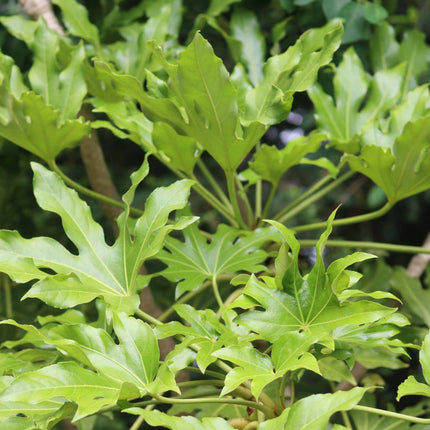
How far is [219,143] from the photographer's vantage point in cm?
77

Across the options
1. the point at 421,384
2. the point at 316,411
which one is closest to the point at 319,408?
the point at 316,411

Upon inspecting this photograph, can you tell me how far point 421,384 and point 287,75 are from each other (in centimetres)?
41

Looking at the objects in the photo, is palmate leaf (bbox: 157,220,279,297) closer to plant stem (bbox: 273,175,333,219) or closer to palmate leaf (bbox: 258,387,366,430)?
plant stem (bbox: 273,175,333,219)

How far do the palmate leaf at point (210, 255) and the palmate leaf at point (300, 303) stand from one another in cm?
18

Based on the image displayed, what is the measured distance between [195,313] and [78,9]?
71 cm

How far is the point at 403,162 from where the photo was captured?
0.80 metres

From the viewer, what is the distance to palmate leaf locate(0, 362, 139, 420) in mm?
520

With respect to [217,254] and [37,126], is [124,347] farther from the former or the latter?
[37,126]

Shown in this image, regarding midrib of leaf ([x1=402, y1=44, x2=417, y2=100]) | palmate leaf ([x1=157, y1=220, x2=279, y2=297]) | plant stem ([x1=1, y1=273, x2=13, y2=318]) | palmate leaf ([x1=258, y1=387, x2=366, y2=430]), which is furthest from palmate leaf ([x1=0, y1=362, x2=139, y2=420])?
midrib of leaf ([x1=402, y1=44, x2=417, y2=100])

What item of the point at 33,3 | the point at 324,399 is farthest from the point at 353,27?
the point at 324,399

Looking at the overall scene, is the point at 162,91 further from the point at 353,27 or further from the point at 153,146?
the point at 353,27

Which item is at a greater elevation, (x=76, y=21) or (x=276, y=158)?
(x=76, y=21)

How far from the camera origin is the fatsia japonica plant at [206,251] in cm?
56

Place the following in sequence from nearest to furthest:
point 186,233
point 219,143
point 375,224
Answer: point 219,143
point 186,233
point 375,224
